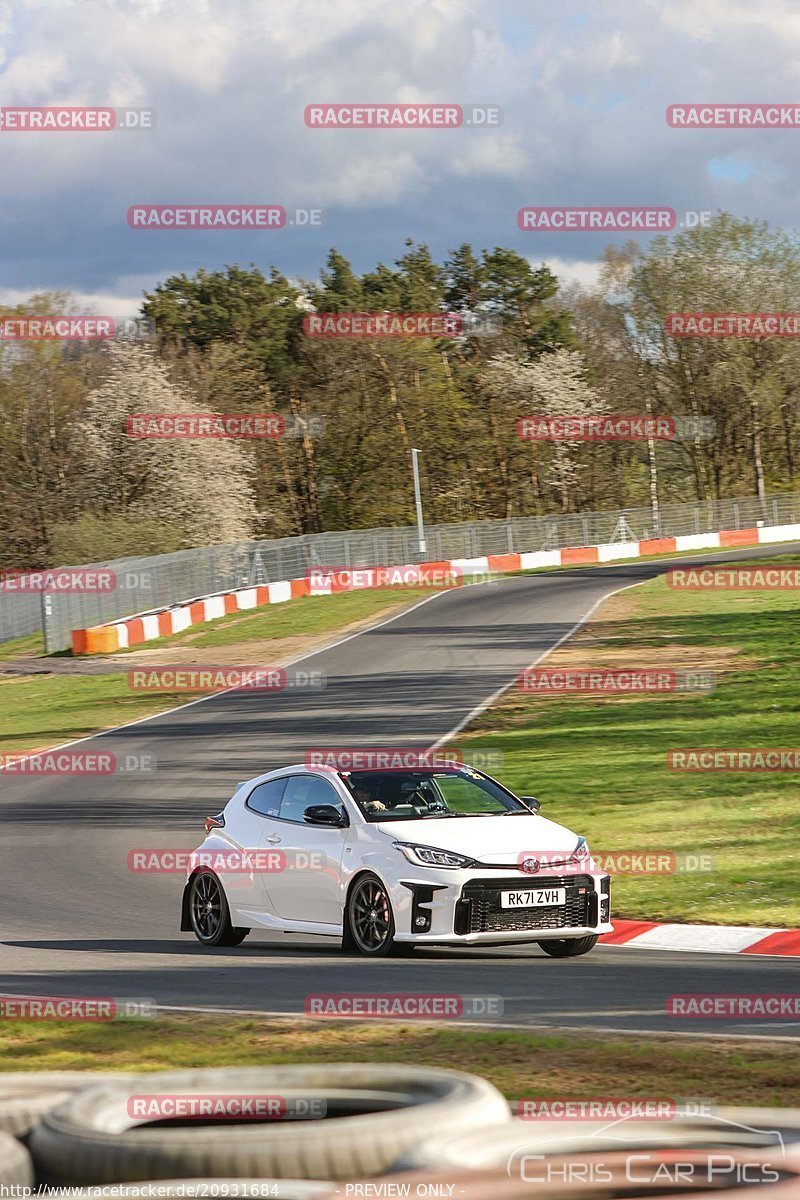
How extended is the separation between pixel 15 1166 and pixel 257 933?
31.2ft

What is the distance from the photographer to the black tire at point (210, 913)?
1331cm

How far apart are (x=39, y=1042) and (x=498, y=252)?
257 feet

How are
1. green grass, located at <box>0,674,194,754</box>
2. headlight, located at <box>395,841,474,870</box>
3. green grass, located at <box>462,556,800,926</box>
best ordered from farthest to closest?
green grass, located at <box>0,674,194,754</box>
green grass, located at <box>462,556,800,926</box>
headlight, located at <box>395,841,474,870</box>

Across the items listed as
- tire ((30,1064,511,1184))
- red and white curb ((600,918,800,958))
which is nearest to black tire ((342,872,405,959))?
red and white curb ((600,918,800,958))

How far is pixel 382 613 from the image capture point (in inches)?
1858

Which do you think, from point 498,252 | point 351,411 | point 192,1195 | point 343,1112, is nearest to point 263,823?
point 343,1112

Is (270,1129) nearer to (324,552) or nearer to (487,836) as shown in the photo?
(487,836)

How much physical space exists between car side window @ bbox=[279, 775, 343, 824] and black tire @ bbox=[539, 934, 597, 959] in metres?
2.06

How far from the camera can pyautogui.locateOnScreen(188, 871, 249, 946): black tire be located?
13.3 m

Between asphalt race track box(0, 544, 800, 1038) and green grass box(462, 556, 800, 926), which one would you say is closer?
asphalt race track box(0, 544, 800, 1038)

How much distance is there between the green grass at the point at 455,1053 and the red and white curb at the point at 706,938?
410 cm

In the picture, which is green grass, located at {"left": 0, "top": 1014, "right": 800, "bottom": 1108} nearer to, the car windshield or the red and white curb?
the car windshield

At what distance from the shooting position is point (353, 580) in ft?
184

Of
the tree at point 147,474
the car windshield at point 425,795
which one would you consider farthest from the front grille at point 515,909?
the tree at point 147,474
